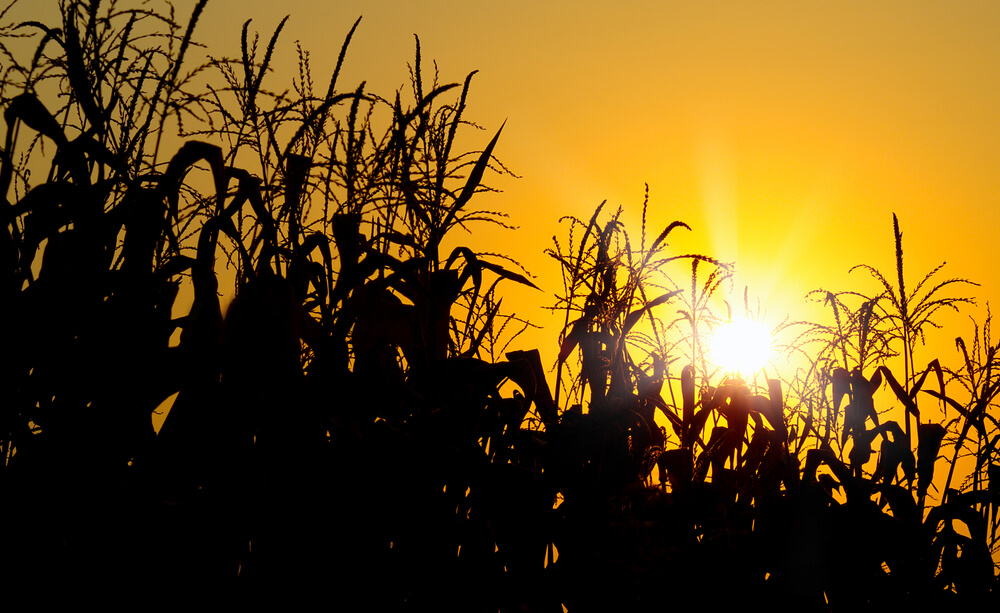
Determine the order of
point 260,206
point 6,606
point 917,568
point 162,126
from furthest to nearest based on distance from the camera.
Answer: point 917,568
point 162,126
point 260,206
point 6,606

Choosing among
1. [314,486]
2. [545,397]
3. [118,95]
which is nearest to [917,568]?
[545,397]

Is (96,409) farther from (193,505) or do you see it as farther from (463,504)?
(463,504)

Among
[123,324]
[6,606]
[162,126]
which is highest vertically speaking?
[162,126]

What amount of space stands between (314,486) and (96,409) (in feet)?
1.21

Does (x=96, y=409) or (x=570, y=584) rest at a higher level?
(x=96, y=409)

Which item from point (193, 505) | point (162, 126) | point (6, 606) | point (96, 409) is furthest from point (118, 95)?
point (6, 606)

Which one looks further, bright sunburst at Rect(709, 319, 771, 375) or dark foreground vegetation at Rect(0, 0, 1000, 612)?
bright sunburst at Rect(709, 319, 771, 375)

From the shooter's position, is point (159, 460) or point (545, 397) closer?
point (159, 460)

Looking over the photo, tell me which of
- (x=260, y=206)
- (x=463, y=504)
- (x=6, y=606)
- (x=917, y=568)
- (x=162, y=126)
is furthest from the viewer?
(x=917, y=568)

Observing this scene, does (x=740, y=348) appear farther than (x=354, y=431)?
Yes

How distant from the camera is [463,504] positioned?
1514 mm

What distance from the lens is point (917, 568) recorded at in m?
1.99

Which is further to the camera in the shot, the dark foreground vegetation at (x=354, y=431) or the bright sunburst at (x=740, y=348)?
the bright sunburst at (x=740, y=348)

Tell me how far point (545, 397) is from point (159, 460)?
0.82 m
